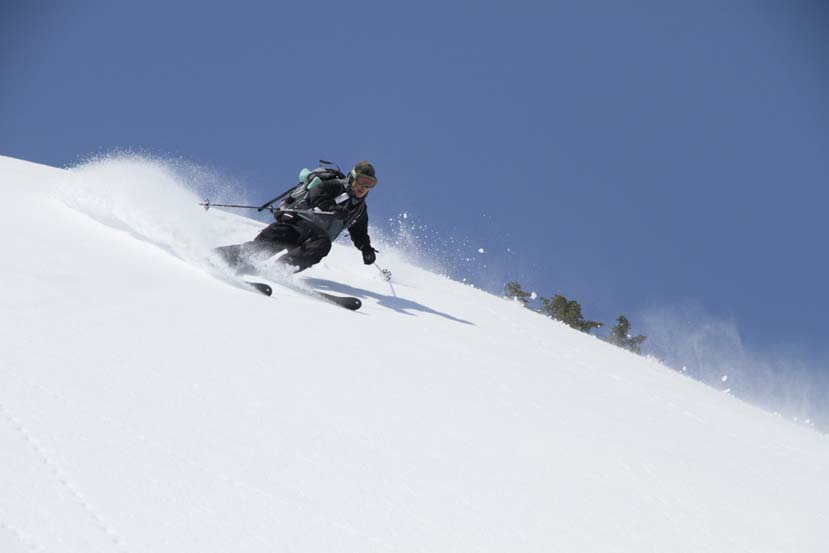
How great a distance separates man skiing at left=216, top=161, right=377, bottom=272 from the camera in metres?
7.66

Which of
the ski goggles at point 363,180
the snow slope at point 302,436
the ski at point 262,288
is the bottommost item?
the snow slope at point 302,436

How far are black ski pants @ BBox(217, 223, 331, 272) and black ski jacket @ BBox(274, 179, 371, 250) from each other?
3.0 inches

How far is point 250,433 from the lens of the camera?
3.00 m

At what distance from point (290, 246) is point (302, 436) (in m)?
5.00

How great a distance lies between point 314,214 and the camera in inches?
312

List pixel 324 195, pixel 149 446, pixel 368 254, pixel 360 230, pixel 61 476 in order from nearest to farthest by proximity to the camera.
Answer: pixel 61 476
pixel 149 446
pixel 324 195
pixel 360 230
pixel 368 254

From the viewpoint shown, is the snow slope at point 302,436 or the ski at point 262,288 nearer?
the snow slope at point 302,436

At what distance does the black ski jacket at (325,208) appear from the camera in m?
7.92

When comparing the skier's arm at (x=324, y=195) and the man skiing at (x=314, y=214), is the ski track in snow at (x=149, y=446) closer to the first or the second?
the man skiing at (x=314, y=214)

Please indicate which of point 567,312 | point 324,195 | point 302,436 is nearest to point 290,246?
point 324,195

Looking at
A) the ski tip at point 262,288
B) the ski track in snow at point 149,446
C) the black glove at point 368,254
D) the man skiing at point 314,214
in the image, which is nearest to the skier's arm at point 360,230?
the black glove at point 368,254

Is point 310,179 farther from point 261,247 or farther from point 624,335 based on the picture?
point 624,335

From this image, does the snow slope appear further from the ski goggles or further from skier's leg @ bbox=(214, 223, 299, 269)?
the ski goggles

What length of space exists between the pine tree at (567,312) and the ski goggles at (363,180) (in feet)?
130
